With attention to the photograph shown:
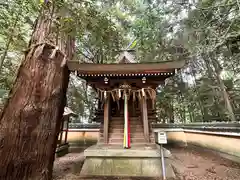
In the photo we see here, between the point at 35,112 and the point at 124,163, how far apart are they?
2.61 meters

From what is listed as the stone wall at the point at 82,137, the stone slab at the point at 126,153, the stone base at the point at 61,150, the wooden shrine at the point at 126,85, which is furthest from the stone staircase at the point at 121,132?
the stone wall at the point at 82,137

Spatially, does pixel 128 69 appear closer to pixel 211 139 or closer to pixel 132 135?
pixel 132 135

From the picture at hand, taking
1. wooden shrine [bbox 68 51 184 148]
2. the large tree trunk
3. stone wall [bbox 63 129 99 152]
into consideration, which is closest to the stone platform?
wooden shrine [bbox 68 51 184 148]

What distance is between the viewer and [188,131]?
6.72 m

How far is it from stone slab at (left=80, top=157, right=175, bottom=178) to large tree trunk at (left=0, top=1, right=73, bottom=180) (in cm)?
114

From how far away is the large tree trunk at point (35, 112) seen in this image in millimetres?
2031

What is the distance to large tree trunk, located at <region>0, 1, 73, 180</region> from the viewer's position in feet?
6.66

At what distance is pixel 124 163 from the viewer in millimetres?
3285

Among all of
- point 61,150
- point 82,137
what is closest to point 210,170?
point 61,150

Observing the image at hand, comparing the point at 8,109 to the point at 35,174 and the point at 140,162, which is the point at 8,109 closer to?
the point at 35,174

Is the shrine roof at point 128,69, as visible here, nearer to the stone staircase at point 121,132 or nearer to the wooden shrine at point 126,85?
the wooden shrine at point 126,85

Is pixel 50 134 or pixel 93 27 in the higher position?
pixel 93 27

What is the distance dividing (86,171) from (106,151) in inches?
28.2

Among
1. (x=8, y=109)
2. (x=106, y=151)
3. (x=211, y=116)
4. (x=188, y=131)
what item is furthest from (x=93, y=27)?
(x=211, y=116)
